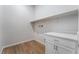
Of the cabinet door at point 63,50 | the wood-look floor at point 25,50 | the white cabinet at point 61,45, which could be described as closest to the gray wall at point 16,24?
the wood-look floor at point 25,50

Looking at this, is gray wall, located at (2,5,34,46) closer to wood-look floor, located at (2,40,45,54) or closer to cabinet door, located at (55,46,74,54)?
wood-look floor, located at (2,40,45,54)

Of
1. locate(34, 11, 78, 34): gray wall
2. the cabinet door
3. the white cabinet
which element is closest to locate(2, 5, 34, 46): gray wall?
locate(34, 11, 78, 34): gray wall

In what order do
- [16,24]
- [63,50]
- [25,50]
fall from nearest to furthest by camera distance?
[63,50] < [25,50] < [16,24]

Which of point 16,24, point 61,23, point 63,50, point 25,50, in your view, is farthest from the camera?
point 16,24

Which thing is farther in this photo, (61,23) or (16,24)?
(16,24)

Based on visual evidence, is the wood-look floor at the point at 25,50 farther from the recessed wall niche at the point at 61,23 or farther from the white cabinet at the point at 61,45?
the white cabinet at the point at 61,45

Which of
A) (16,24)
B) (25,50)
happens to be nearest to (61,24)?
(25,50)

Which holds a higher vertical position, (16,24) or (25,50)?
(16,24)

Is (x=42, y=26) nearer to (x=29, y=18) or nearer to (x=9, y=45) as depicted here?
(x=29, y=18)

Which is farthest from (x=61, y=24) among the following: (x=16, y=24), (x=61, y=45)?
(x=16, y=24)

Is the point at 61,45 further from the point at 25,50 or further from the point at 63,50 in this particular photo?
the point at 25,50

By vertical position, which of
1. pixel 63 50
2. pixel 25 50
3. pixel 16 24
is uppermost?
pixel 16 24

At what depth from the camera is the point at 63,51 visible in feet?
3.52
